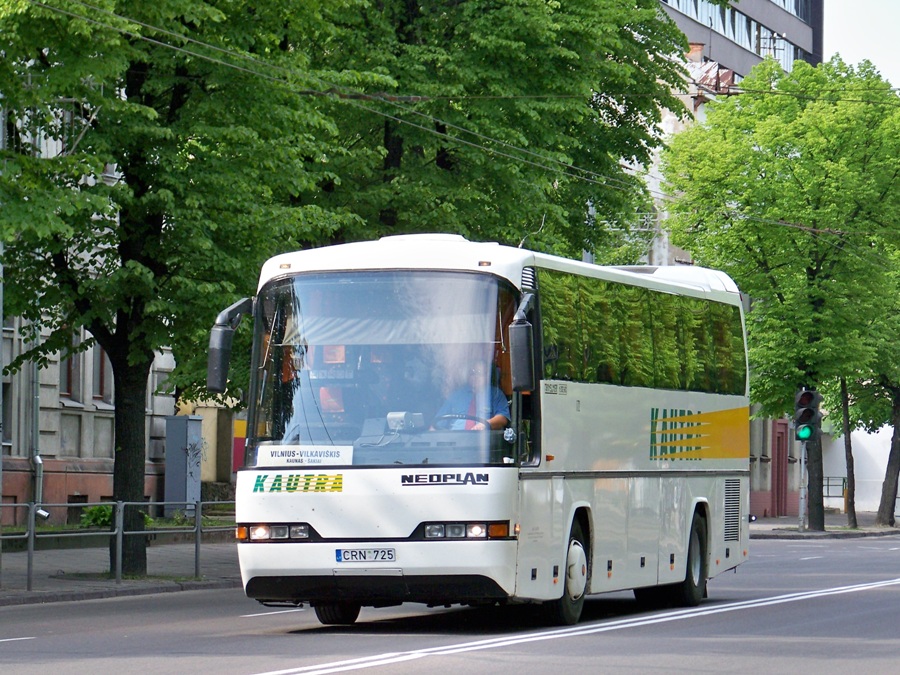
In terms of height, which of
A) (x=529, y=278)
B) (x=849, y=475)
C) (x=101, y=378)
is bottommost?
(x=849, y=475)

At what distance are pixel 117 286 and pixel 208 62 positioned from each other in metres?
3.00

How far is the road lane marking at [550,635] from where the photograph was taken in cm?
1205

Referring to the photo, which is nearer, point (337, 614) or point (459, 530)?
point (459, 530)

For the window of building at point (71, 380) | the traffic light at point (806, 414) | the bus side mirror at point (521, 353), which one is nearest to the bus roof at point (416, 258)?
the bus side mirror at point (521, 353)

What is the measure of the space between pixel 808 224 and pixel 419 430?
1313 inches

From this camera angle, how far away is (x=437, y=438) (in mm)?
14859

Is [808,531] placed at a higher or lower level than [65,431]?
lower

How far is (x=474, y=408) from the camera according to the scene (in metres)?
14.9

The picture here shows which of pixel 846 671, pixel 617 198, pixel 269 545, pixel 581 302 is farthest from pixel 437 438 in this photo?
pixel 617 198

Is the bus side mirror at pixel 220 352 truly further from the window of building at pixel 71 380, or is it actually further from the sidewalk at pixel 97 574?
the window of building at pixel 71 380

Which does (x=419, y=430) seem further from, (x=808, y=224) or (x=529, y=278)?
(x=808, y=224)

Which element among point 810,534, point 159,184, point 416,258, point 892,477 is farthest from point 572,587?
point 892,477

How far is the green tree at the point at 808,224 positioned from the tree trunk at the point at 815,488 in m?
0.04

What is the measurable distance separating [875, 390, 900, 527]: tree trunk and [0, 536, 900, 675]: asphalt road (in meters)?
33.7
